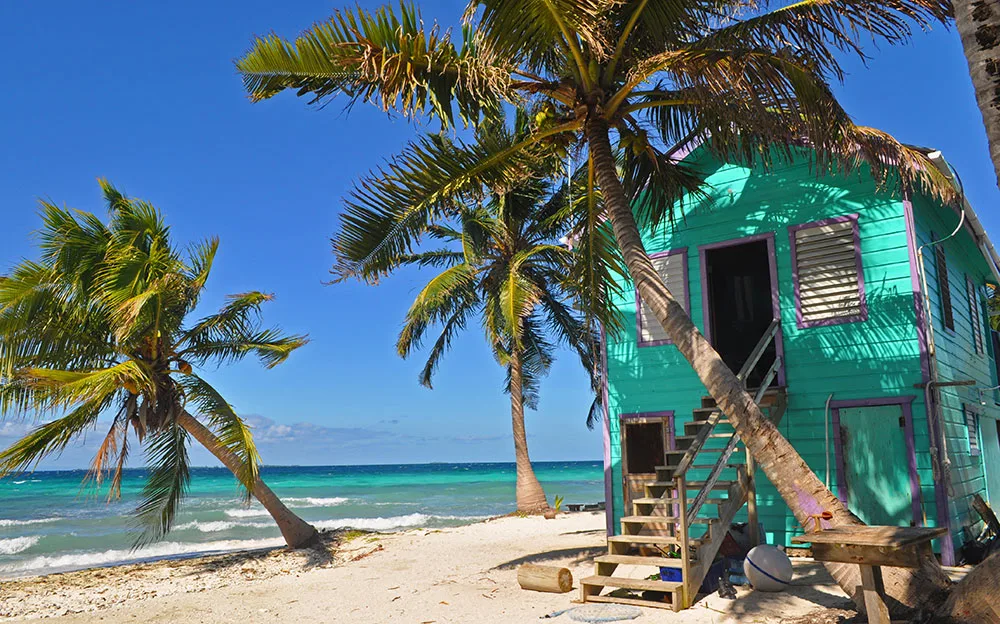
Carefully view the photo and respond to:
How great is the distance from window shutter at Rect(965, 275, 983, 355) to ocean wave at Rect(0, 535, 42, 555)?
2706cm

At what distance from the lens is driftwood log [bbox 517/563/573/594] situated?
9180 mm

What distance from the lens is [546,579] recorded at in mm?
9273

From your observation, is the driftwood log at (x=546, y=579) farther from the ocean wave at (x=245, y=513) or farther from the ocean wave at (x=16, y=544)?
the ocean wave at (x=245, y=513)

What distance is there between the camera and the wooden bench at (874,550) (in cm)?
558

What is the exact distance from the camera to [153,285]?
13281 mm

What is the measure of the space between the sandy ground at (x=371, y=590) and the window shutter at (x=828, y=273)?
3.61 meters

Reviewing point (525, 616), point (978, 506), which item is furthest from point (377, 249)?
point (978, 506)

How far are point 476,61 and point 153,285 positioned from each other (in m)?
8.33

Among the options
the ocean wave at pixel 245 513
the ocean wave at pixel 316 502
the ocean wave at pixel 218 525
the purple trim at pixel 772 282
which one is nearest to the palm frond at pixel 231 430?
the purple trim at pixel 772 282

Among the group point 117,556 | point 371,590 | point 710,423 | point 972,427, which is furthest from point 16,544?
Answer: point 972,427

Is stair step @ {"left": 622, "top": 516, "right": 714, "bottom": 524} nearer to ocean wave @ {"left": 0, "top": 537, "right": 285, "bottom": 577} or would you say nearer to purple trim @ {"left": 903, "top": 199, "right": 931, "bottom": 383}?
purple trim @ {"left": 903, "top": 199, "right": 931, "bottom": 383}

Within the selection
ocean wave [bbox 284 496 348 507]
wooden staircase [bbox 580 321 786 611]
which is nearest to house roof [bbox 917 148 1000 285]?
wooden staircase [bbox 580 321 786 611]

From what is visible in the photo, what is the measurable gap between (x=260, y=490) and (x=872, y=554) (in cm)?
1228

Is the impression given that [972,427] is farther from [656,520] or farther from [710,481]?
[656,520]
